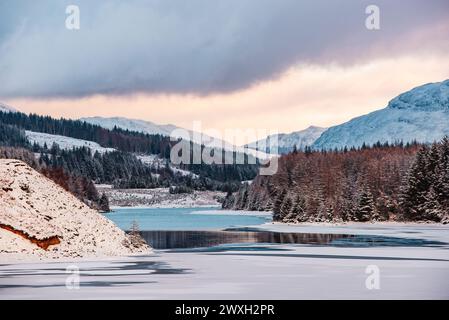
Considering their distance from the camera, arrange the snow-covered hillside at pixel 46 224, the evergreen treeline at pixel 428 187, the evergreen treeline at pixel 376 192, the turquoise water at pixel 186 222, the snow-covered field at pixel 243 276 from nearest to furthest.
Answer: the snow-covered field at pixel 243 276 → the snow-covered hillside at pixel 46 224 → the turquoise water at pixel 186 222 → the evergreen treeline at pixel 428 187 → the evergreen treeline at pixel 376 192

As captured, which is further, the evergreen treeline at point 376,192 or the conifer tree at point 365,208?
the conifer tree at point 365,208

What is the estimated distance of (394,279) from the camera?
27531 millimetres

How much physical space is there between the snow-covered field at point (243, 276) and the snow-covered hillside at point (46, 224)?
10.2ft

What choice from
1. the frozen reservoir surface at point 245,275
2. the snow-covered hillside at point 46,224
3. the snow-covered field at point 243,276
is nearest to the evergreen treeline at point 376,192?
the frozen reservoir surface at point 245,275

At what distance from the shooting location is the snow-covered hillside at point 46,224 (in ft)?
128

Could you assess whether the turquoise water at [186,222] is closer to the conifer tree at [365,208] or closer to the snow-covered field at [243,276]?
the conifer tree at [365,208]

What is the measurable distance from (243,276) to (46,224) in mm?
16476

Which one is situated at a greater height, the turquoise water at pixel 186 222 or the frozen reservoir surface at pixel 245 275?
the frozen reservoir surface at pixel 245 275

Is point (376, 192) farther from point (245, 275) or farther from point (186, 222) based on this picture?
point (245, 275)

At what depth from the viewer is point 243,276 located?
94.9ft

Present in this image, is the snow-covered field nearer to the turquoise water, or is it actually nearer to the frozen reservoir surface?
the frozen reservoir surface
